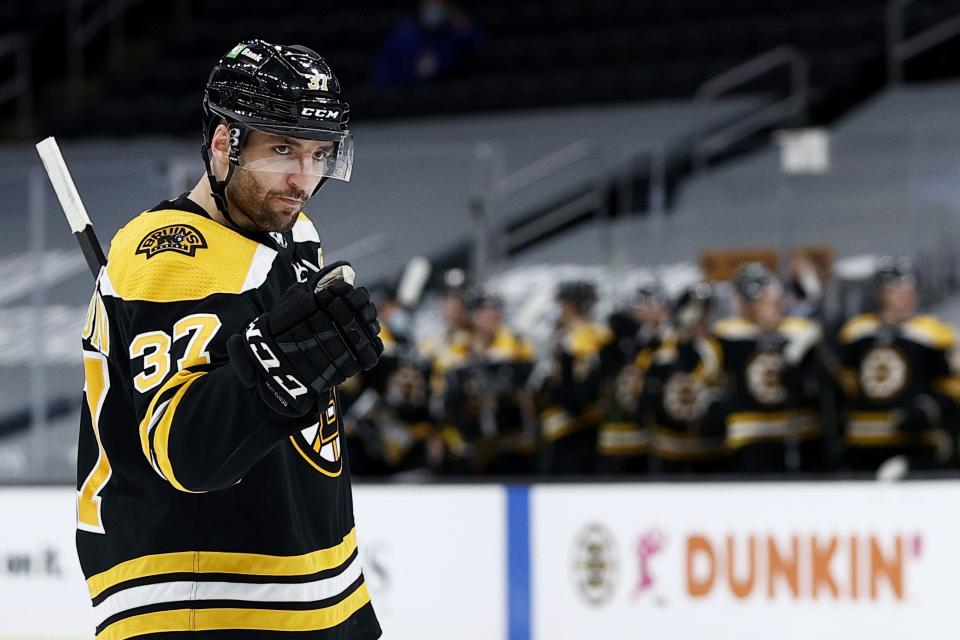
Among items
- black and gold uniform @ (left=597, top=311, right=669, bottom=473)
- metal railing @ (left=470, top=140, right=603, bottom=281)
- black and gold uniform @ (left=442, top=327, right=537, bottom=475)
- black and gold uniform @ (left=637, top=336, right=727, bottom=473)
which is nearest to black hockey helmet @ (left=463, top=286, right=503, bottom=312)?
metal railing @ (left=470, top=140, right=603, bottom=281)

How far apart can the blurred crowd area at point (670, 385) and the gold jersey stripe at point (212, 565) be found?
12.0 ft

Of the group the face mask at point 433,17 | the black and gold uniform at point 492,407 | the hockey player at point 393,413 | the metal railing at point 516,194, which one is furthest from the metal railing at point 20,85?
the black and gold uniform at point 492,407

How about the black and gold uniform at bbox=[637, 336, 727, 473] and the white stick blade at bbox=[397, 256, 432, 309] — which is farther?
the white stick blade at bbox=[397, 256, 432, 309]

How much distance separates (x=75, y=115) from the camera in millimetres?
9000

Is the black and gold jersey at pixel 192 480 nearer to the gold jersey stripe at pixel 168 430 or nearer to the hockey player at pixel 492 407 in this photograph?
the gold jersey stripe at pixel 168 430

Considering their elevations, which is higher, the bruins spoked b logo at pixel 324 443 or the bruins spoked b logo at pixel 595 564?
the bruins spoked b logo at pixel 324 443

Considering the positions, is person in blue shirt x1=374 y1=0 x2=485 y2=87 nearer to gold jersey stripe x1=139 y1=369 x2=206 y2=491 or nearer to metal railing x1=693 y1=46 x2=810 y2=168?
metal railing x1=693 y1=46 x2=810 y2=168

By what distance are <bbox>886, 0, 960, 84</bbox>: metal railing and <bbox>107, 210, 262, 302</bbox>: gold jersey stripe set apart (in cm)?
570

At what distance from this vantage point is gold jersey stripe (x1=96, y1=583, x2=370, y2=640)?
5.30 feet

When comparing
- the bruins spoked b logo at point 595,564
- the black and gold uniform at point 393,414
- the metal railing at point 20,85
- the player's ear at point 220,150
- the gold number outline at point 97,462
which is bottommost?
the bruins spoked b logo at point 595,564

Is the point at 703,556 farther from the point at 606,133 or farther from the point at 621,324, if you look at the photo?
the point at 606,133

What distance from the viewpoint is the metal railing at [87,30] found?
9.52 meters

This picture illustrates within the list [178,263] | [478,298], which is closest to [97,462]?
[178,263]

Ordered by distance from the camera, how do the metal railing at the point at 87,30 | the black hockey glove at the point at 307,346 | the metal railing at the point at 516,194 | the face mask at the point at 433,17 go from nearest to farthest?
the black hockey glove at the point at 307,346 → the metal railing at the point at 516,194 → the face mask at the point at 433,17 → the metal railing at the point at 87,30
